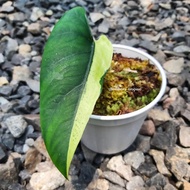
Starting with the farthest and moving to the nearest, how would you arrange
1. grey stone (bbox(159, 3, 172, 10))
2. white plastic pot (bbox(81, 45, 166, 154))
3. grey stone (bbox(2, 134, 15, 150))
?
1. grey stone (bbox(159, 3, 172, 10))
2. grey stone (bbox(2, 134, 15, 150))
3. white plastic pot (bbox(81, 45, 166, 154))

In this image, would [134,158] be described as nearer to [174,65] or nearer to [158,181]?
[158,181]

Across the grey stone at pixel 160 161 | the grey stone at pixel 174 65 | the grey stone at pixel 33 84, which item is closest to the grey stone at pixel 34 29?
the grey stone at pixel 33 84

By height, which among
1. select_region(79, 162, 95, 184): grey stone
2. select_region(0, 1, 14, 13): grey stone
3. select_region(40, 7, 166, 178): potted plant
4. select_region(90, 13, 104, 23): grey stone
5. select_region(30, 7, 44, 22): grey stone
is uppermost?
select_region(40, 7, 166, 178): potted plant

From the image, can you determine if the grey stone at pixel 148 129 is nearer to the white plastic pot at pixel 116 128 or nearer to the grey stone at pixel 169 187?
the white plastic pot at pixel 116 128

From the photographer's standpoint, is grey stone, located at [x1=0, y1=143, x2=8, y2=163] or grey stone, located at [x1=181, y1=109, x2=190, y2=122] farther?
grey stone, located at [x1=181, y1=109, x2=190, y2=122]

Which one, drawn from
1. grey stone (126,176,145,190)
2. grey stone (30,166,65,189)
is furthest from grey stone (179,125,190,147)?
grey stone (30,166,65,189)

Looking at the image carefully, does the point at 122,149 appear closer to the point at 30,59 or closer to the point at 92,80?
the point at 92,80

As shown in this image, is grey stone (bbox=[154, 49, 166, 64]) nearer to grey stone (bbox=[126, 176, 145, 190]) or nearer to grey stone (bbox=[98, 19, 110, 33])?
grey stone (bbox=[98, 19, 110, 33])

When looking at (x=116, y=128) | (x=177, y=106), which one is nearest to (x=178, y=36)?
(x=177, y=106)
